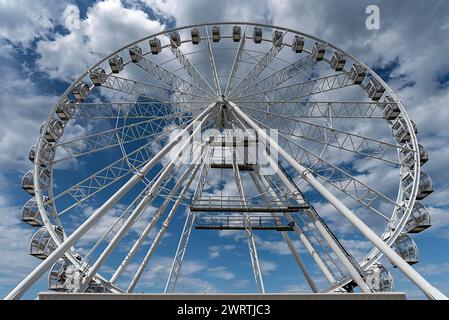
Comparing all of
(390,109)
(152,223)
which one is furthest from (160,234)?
(390,109)

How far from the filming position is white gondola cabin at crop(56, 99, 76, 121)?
21.6 m

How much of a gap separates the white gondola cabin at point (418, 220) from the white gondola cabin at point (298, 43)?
463 inches

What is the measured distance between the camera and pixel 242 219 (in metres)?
20.8

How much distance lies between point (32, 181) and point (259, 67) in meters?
14.6

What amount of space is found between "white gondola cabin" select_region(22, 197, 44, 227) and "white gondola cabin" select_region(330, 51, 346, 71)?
62.3 ft

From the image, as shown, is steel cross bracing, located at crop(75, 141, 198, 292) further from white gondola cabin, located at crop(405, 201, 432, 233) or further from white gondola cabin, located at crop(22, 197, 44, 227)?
white gondola cabin, located at crop(405, 201, 432, 233)

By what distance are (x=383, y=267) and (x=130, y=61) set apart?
1884 centimetres

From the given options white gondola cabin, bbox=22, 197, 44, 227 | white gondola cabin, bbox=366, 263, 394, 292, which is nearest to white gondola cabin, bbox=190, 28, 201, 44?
white gondola cabin, bbox=22, 197, 44, 227

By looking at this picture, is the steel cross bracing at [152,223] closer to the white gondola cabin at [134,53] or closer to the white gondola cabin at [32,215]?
the white gondola cabin at [32,215]

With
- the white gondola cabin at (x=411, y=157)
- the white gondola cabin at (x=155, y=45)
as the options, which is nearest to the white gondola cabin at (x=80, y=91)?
the white gondola cabin at (x=155, y=45)

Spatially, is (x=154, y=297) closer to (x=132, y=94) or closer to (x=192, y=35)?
(x=132, y=94)

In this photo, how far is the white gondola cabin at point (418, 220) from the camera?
18.8 meters

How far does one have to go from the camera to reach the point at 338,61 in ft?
74.6
